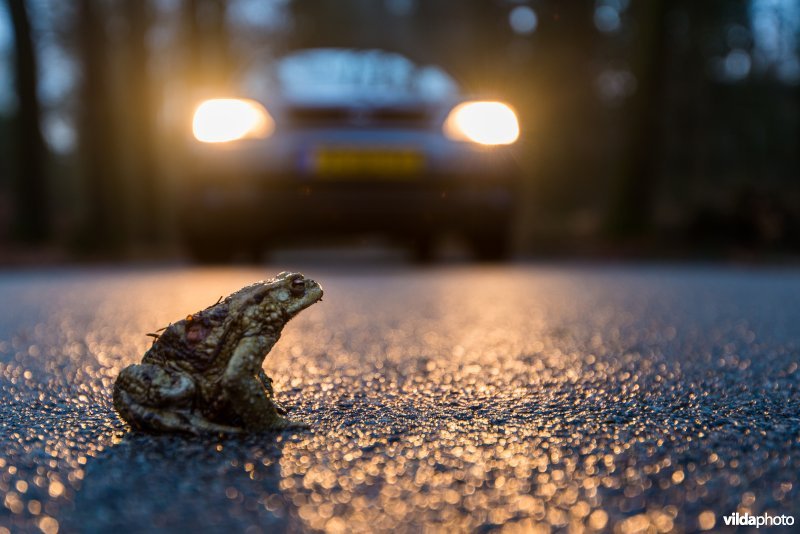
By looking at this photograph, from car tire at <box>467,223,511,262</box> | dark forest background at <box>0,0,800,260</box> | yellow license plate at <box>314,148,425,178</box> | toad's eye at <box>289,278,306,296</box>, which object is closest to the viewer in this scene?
toad's eye at <box>289,278,306,296</box>

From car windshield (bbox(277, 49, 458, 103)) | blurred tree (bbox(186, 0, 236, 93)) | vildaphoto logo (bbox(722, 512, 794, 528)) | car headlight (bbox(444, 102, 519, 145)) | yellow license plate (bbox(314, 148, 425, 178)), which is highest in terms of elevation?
blurred tree (bbox(186, 0, 236, 93))

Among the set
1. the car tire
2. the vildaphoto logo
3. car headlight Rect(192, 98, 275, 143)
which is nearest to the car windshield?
car headlight Rect(192, 98, 275, 143)

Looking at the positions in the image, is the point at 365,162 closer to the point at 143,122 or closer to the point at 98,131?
the point at 98,131

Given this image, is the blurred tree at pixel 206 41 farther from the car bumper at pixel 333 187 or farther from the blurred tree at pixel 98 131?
the blurred tree at pixel 98 131

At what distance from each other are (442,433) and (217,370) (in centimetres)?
54

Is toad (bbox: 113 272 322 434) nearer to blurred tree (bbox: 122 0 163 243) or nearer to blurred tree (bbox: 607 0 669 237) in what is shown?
blurred tree (bbox: 607 0 669 237)

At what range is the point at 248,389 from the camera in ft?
6.83

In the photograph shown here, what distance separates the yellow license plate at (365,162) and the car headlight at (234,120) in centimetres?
53

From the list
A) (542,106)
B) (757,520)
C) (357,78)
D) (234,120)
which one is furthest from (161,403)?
(542,106)

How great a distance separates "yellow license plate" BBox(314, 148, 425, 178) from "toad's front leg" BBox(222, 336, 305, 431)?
563 centimetres

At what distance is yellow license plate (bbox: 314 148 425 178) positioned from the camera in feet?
25.2

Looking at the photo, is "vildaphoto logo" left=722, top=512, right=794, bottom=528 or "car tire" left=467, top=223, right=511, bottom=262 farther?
"car tire" left=467, top=223, right=511, bottom=262

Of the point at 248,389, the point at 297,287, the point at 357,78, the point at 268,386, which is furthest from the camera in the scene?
the point at 357,78

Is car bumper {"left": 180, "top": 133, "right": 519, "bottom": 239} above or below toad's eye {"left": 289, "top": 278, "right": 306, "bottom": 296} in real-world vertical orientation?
below
